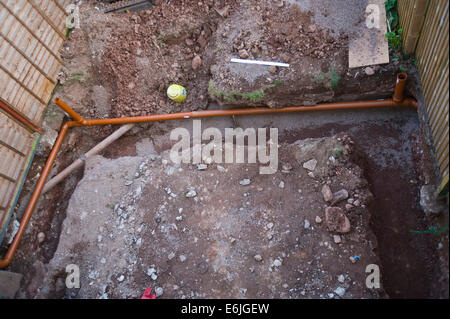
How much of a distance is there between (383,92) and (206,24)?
297cm

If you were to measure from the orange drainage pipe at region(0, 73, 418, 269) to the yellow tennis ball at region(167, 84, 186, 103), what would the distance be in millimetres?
336

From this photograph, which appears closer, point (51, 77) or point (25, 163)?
point (25, 163)

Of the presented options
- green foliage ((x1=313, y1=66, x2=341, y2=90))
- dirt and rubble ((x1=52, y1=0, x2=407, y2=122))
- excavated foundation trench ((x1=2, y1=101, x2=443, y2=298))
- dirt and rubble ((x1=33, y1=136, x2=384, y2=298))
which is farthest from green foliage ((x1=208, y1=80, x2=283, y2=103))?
dirt and rubble ((x1=33, y1=136, x2=384, y2=298))

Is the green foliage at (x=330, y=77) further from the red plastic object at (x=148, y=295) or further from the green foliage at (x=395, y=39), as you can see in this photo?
the red plastic object at (x=148, y=295)

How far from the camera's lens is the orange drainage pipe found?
4.59 metres

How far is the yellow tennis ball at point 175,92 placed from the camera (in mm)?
5398

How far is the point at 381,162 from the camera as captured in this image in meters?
4.58

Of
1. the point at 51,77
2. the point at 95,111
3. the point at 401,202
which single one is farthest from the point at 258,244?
the point at 51,77

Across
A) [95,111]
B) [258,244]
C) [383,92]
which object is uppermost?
[95,111]

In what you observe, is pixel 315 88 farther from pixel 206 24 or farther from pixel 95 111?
pixel 95 111

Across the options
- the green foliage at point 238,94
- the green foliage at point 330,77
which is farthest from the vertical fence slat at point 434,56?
the green foliage at point 238,94

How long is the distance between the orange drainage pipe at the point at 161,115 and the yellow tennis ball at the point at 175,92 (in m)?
0.34

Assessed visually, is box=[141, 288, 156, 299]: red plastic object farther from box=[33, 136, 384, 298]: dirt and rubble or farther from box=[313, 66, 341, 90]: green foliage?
box=[313, 66, 341, 90]: green foliage

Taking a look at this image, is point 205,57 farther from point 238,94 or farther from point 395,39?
point 395,39
